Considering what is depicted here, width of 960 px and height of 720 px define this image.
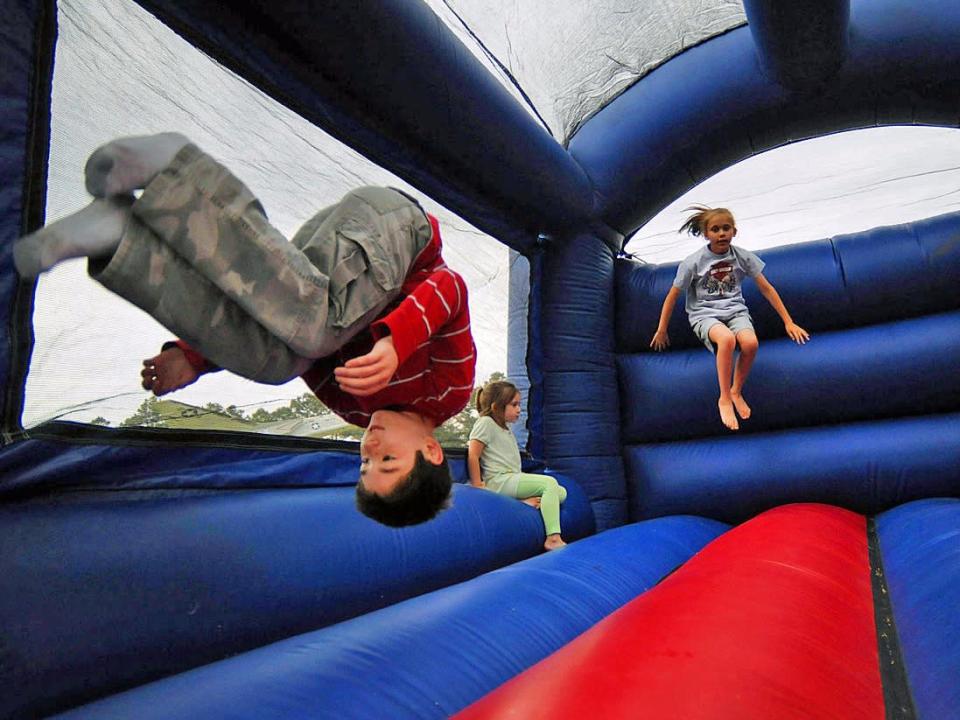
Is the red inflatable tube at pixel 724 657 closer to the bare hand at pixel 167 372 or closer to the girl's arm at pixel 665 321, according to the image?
the bare hand at pixel 167 372

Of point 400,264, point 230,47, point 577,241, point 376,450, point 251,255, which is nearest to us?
point 251,255

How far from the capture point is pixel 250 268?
808 millimetres

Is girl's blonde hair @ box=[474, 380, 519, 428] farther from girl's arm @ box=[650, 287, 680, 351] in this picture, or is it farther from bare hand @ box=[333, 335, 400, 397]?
bare hand @ box=[333, 335, 400, 397]

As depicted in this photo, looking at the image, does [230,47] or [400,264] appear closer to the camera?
[400,264]

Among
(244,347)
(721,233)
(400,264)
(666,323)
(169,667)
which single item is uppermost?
(721,233)

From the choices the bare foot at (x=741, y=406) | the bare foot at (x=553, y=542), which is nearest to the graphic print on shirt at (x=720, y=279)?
the bare foot at (x=741, y=406)

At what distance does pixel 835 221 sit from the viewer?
279 centimetres

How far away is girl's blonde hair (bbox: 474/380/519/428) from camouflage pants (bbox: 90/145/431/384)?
132 cm

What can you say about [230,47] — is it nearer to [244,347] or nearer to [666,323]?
[244,347]

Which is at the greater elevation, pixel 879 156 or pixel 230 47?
pixel 879 156

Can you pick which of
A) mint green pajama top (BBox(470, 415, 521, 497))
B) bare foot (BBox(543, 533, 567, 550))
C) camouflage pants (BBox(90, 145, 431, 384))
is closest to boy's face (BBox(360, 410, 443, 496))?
camouflage pants (BBox(90, 145, 431, 384))

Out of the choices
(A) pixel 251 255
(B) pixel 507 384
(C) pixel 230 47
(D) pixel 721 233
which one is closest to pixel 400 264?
(A) pixel 251 255

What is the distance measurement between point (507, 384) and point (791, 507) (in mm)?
941

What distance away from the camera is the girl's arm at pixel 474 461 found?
2223 mm
